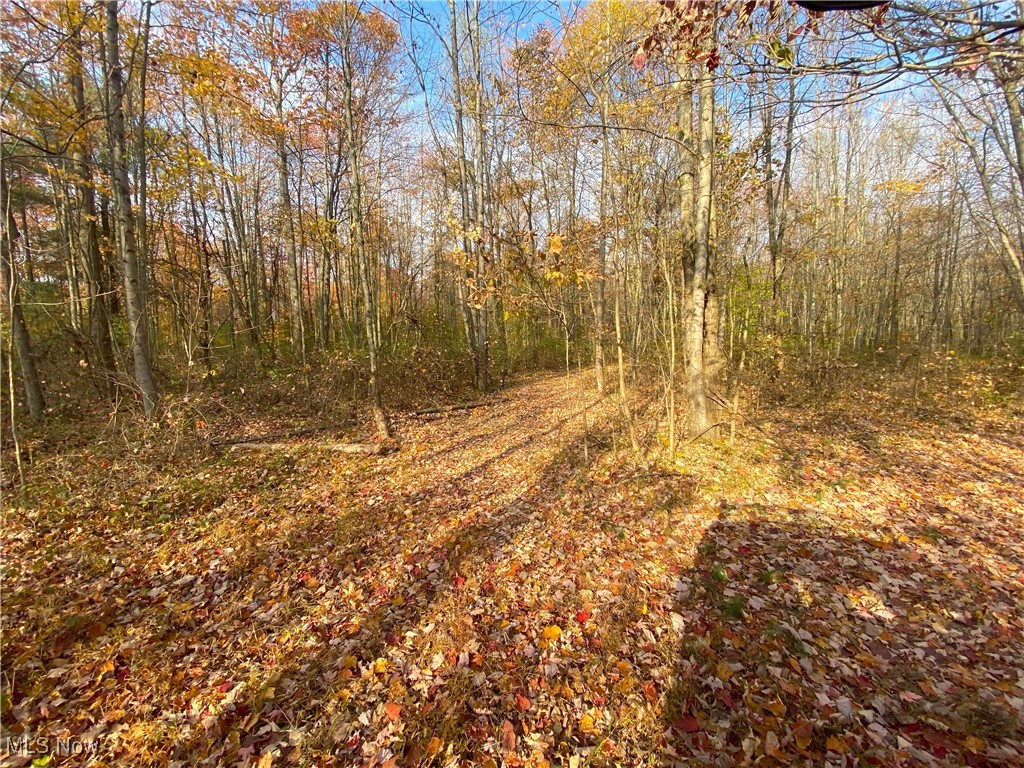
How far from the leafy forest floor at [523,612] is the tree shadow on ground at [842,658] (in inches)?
0.7

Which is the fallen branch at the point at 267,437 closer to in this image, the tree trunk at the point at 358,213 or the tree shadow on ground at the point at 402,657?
the tree trunk at the point at 358,213

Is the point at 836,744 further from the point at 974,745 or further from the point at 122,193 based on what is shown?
the point at 122,193

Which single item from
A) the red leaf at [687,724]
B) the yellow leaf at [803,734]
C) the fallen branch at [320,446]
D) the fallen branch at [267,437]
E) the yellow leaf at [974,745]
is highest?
the fallen branch at [267,437]

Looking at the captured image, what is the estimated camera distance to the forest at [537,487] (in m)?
2.60

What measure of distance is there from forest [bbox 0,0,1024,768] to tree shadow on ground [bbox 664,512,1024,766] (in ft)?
0.07

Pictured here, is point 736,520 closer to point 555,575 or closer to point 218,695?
point 555,575

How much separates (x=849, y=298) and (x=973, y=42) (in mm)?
20086

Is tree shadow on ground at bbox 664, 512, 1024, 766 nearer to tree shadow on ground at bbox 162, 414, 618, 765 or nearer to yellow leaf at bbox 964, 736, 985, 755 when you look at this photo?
yellow leaf at bbox 964, 736, 985, 755

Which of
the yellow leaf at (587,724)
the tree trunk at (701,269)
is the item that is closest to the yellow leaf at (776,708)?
the yellow leaf at (587,724)

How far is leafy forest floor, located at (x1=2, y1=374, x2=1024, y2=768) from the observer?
2.55 metres

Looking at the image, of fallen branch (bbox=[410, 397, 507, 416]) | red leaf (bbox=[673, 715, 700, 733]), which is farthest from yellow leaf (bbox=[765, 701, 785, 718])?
fallen branch (bbox=[410, 397, 507, 416])

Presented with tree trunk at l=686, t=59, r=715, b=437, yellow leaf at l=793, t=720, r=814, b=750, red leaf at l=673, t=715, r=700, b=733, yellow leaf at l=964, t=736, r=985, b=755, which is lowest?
red leaf at l=673, t=715, r=700, b=733

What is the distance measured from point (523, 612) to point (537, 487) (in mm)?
2663

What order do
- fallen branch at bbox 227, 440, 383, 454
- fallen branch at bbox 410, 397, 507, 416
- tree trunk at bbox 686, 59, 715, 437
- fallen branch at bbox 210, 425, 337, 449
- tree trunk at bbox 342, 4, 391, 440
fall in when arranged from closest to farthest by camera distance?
tree trunk at bbox 686, 59, 715, 437 → fallen branch at bbox 210, 425, 337, 449 → fallen branch at bbox 227, 440, 383, 454 → tree trunk at bbox 342, 4, 391, 440 → fallen branch at bbox 410, 397, 507, 416
